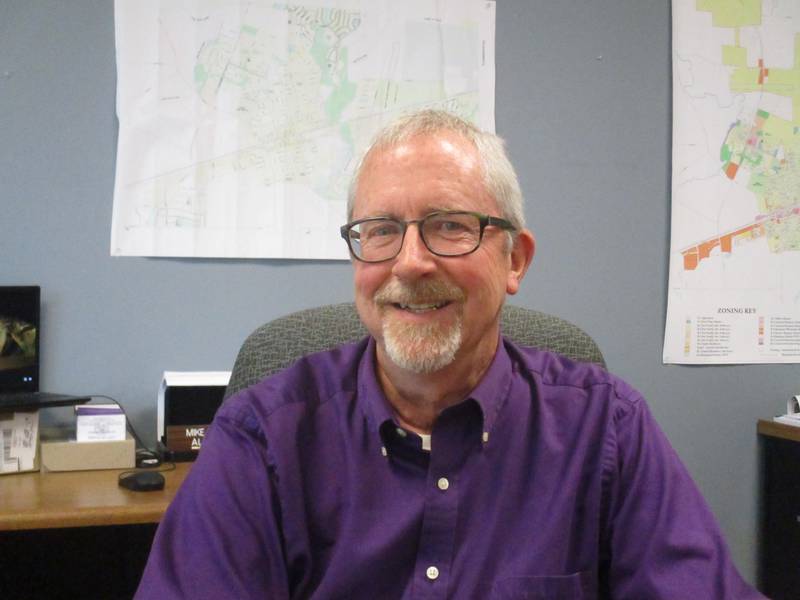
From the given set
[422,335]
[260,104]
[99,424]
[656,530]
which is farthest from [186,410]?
[656,530]

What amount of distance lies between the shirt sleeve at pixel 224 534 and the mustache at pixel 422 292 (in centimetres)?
27

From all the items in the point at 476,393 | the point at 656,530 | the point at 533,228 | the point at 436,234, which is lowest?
the point at 656,530

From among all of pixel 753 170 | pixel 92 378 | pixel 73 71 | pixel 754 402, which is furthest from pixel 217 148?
pixel 754 402

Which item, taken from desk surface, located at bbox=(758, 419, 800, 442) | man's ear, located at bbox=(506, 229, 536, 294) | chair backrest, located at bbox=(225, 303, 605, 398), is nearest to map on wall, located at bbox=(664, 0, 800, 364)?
desk surface, located at bbox=(758, 419, 800, 442)

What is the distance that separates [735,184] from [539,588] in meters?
1.62

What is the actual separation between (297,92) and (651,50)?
42.1 inches

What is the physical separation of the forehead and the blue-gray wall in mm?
896

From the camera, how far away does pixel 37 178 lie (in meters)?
1.68

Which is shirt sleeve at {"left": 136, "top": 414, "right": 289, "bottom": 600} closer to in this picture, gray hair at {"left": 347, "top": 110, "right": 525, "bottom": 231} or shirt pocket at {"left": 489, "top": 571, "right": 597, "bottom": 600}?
shirt pocket at {"left": 489, "top": 571, "right": 597, "bottom": 600}

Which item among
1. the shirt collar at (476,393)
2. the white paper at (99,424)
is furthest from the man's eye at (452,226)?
the white paper at (99,424)

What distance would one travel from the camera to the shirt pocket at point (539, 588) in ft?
2.85

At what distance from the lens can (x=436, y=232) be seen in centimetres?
94

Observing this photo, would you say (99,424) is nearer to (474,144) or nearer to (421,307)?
(421,307)

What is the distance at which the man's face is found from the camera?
93 centimetres
